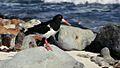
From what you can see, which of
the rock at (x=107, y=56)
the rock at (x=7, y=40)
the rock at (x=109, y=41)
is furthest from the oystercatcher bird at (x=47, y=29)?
the rock at (x=7, y=40)

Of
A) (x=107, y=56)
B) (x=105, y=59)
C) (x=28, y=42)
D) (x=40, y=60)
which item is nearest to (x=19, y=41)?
(x=28, y=42)

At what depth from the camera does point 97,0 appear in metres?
34.6

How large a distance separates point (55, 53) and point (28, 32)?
1.20 m

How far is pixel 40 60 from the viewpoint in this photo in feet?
32.1

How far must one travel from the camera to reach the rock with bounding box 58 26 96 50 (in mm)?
13914

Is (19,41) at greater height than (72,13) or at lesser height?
greater

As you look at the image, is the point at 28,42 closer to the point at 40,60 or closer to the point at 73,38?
the point at 73,38

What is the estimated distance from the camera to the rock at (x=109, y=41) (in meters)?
13.1

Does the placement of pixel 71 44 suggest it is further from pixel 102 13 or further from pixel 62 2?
pixel 62 2

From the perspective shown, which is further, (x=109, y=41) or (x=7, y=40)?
(x=7, y=40)

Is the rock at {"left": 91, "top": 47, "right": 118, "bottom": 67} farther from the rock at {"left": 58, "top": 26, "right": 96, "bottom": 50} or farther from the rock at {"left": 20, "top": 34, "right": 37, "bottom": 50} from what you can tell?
the rock at {"left": 20, "top": 34, "right": 37, "bottom": 50}

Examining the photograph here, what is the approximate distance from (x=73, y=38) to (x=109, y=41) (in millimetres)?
1221

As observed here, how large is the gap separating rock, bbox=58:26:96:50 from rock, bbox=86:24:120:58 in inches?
11.2

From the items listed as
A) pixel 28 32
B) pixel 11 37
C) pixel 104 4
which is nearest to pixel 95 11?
pixel 104 4
